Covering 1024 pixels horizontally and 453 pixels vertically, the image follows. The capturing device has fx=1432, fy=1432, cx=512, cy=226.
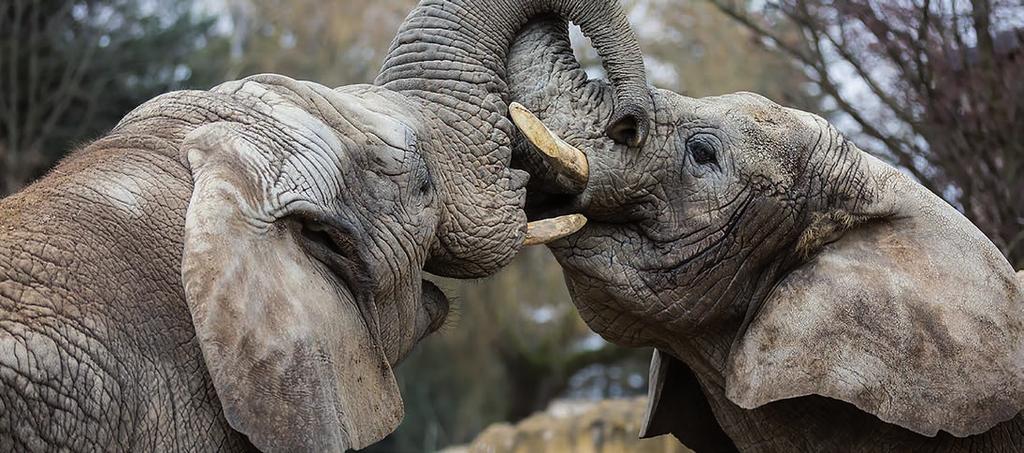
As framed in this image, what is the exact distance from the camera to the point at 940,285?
184 inches

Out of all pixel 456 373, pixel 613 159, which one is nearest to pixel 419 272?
pixel 613 159

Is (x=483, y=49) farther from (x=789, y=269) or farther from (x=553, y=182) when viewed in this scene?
(x=789, y=269)

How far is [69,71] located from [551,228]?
944 centimetres

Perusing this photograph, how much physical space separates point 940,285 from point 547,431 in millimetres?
3097

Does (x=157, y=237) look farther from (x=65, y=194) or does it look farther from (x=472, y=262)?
(x=472, y=262)

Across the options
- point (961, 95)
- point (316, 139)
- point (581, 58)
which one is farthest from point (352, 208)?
point (581, 58)

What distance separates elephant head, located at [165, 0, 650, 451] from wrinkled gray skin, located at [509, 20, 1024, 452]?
19cm

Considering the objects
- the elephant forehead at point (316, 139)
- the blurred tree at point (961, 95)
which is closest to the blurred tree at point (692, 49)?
the blurred tree at point (961, 95)

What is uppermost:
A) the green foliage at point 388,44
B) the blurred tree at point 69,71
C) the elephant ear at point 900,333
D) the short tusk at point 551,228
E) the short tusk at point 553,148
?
the short tusk at point 553,148

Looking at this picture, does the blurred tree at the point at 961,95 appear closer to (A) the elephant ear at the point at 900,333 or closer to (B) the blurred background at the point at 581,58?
(B) the blurred background at the point at 581,58

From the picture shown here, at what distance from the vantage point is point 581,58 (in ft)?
51.9

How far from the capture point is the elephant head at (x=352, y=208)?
282 centimetres

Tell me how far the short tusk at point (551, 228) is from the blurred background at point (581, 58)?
410mm

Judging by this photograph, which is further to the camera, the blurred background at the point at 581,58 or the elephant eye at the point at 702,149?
the blurred background at the point at 581,58
